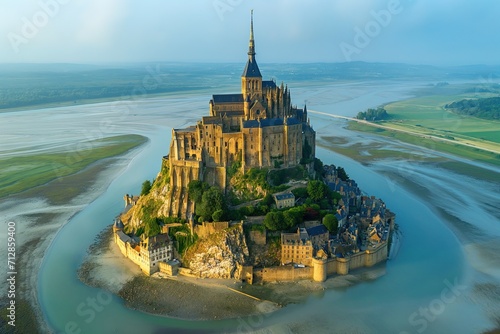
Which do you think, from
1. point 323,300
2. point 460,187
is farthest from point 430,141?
point 323,300

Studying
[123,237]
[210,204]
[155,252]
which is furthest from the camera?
[123,237]

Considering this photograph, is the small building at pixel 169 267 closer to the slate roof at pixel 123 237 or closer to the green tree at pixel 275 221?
the slate roof at pixel 123 237

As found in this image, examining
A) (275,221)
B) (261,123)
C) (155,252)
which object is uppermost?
(261,123)

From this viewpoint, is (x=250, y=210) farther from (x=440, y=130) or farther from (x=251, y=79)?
(x=440, y=130)

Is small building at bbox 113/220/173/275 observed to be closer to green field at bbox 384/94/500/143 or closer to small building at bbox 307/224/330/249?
small building at bbox 307/224/330/249

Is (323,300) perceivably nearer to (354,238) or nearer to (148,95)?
(354,238)

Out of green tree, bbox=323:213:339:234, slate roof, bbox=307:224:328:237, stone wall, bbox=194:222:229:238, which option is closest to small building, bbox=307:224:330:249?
slate roof, bbox=307:224:328:237

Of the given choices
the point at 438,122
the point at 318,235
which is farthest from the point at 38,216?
the point at 438,122
